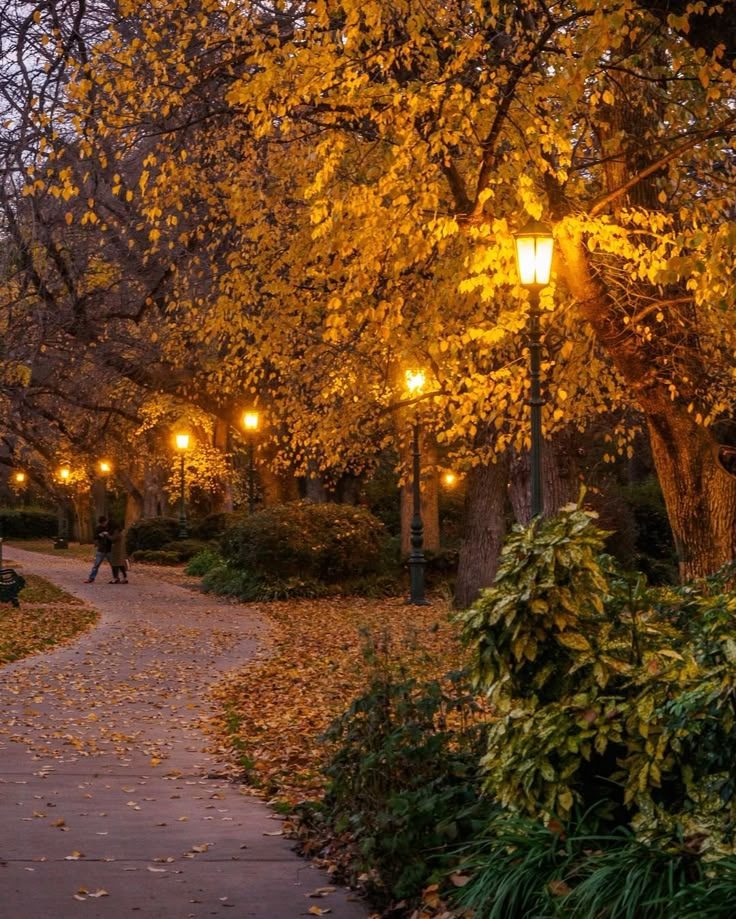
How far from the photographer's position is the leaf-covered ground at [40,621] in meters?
18.6

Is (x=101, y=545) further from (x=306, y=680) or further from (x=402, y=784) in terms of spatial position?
(x=402, y=784)

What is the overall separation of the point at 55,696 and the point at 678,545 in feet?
20.8

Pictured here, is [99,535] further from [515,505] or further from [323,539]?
[515,505]

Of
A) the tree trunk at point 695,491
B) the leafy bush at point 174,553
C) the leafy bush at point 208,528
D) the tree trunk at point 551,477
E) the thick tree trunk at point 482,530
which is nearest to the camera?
the tree trunk at point 695,491

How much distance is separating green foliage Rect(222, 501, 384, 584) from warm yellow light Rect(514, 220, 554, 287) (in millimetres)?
17823

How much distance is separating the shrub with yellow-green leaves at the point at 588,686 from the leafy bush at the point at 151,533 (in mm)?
40565

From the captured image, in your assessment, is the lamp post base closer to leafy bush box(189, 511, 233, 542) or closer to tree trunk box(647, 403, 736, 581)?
tree trunk box(647, 403, 736, 581)

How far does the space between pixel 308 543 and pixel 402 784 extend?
21630mm

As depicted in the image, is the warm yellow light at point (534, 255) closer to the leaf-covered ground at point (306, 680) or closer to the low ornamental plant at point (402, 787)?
the leaf-covered ground at point (306, 680)

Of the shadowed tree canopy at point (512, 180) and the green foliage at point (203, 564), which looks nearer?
the shadowed tree canopy at point (512, 180)

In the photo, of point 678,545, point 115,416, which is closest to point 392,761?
point 678,545

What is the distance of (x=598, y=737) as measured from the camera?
223 inches

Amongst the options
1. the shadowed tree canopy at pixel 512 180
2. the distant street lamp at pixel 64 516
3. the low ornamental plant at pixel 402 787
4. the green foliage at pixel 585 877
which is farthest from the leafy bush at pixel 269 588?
the distant street lamp at pixel 64 516

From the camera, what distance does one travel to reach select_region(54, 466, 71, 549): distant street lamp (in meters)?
61.4
